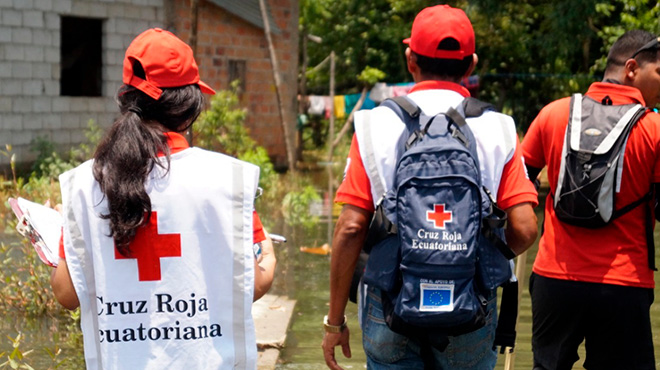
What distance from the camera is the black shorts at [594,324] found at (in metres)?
3.95

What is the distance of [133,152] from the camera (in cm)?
271

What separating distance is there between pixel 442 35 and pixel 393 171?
478mm

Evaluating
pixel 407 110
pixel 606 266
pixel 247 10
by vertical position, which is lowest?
pixel 606 266

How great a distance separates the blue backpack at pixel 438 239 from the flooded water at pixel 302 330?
242 centimetres

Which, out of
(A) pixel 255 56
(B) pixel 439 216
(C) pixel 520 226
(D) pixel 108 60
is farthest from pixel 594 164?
(A) pixel 255 56

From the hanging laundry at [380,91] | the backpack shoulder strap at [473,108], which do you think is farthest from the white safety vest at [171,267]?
the hanging laundry at [380,91]

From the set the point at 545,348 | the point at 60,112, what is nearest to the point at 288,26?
the point at 60,112

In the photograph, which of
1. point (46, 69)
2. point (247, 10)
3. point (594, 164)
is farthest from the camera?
point (247, 10)

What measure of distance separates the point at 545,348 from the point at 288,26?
1584 cm

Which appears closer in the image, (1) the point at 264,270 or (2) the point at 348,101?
(1) the point at 264,270

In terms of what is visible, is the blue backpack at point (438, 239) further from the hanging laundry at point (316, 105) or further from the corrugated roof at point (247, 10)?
the hanging laundry at point (316, 105)

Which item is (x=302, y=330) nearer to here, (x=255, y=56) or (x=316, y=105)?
(x=255, y=56)

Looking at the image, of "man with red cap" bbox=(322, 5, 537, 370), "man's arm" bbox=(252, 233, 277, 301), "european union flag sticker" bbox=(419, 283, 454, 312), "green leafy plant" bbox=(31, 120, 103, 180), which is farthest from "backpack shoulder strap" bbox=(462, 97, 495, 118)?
"green leafy plant" bbox=(31, 120, 103, 180)

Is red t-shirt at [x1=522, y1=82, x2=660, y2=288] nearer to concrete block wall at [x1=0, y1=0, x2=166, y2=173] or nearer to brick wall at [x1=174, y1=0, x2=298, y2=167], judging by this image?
concrete block wall at [x1=0, y1=0, x2=166, y2=173]
